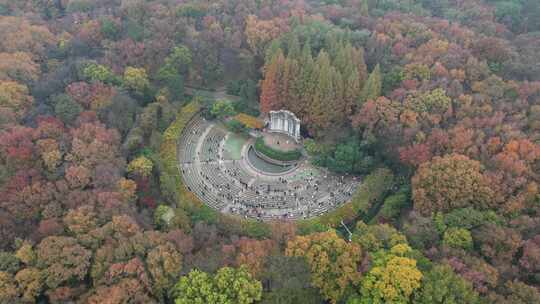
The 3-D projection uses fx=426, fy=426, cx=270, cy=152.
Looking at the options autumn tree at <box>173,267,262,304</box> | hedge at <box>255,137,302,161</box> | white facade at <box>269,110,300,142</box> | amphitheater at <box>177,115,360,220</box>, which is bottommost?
amphitheater at <box>177,115,360,220</box>

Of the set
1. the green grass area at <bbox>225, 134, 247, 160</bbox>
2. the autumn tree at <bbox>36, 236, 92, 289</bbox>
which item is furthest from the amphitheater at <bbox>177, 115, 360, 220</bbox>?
the autumn tree at <bbox>36, 236, 92, 289</bbox>

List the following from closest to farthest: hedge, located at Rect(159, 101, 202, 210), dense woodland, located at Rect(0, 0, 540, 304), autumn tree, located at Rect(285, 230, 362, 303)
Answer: dense woodland, located at Rect(0, 0, 540, 304) → autumn tree, located at Rect(285, 230, 362, 303) → hedge, located at Rect(159, 101, 202, 210)

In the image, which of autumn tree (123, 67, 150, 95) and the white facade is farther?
autumn tree (123, 67, 150, 95)

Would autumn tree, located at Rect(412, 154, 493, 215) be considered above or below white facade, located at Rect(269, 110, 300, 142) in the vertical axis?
above

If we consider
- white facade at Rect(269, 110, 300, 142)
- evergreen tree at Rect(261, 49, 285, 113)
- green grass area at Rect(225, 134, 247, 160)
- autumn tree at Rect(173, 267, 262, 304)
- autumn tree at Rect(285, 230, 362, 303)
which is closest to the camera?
autumn tree at Rect(173, 267, 262, 304)

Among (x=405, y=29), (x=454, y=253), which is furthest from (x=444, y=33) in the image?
(x=454, y=253)

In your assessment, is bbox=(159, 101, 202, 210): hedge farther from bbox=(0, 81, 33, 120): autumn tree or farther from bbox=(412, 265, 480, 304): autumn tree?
bbox=(412, 265, 480, 304): autumn tree

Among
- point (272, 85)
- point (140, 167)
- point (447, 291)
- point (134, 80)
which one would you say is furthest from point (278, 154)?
point (447, 291)
